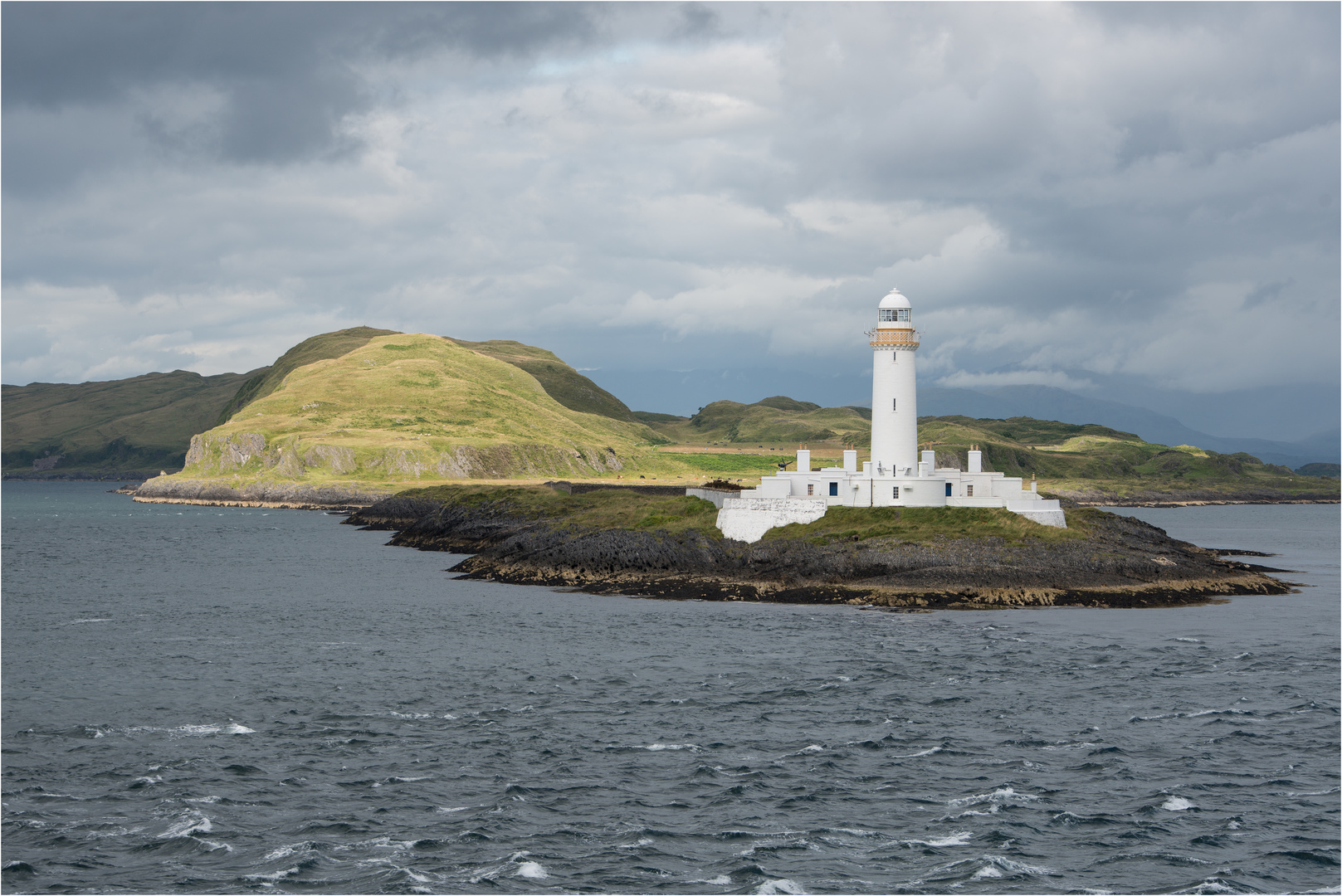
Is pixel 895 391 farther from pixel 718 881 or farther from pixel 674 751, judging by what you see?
pixel 718 881

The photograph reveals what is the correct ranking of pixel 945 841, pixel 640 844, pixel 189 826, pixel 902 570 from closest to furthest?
1. pixel 640 844
2. pixel 945 841
3. pixel 189 826
4. pixel 902 570

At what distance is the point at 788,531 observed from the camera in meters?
68.9

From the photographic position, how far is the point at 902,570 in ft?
203

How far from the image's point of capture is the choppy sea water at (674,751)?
2312 cm

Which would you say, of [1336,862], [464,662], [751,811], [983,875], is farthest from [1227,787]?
[464,662]

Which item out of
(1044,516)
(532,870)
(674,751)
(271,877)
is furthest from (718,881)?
(1044,516)

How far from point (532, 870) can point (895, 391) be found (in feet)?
176

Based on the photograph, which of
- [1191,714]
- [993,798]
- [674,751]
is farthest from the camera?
[1191,714]

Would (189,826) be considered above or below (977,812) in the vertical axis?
below

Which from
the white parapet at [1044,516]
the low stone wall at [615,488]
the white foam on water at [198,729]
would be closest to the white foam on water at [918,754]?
the white foam on water at [198,729]

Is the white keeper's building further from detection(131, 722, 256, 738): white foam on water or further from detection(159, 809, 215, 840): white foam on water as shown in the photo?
detection(159, 809, 215, 840): white foam on water

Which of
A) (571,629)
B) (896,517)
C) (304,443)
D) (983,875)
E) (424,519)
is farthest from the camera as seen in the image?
(304,443)

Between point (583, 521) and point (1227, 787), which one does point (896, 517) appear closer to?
point (583, 521)

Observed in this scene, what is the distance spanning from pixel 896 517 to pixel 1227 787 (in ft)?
132
